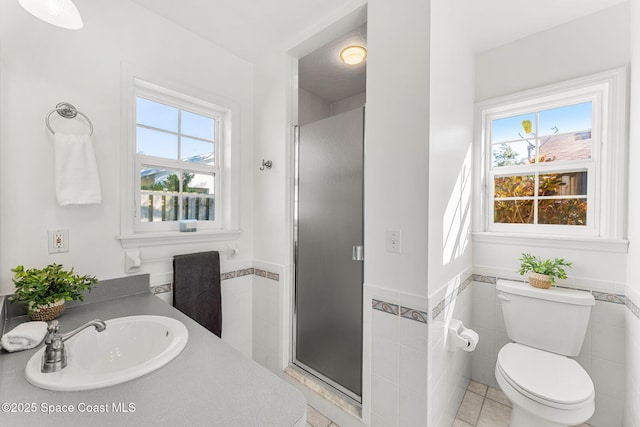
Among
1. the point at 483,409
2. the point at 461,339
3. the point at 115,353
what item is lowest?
the point at 483,409

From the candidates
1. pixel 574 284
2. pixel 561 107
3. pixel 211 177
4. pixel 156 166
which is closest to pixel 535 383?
pixel 574 284

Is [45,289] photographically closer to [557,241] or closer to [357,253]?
[357,253]

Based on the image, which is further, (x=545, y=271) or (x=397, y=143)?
(x=545, y=271)

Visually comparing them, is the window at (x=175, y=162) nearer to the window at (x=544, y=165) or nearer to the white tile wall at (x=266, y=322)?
the white tile wall at (x=266, y=322)

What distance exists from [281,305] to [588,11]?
8.75 feet

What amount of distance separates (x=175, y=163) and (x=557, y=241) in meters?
2.53

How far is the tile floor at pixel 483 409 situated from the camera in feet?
5.47

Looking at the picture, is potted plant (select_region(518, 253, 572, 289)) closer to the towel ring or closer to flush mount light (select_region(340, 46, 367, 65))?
flush mount light (select_region(340, 46, 367, 65))

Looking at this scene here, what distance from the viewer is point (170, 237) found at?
5.51 ft

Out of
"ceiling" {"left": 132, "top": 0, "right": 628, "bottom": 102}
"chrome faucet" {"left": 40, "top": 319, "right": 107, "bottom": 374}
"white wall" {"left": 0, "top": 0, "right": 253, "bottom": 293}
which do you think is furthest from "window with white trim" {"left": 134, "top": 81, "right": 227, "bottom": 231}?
"chrome faucet" {"left": 40, "top": 319, "right": 107, "bottom": 374}

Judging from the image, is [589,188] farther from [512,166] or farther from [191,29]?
[191,29]

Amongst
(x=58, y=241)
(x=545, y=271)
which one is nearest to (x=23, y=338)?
(x=58, y=241)

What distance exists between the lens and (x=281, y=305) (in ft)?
6.27

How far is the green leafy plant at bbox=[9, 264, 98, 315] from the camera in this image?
1104 millimetres
